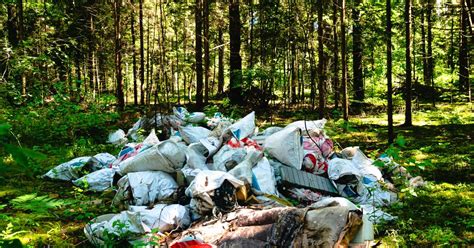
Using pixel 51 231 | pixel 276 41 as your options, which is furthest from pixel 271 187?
pixel 276 41

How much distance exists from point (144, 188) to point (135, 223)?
1022 millimetres

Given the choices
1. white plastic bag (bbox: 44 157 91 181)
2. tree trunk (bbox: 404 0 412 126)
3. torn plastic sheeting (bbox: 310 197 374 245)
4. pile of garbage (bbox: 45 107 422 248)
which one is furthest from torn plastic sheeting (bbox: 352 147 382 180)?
tree trunk (bbox: 404 0 412 126)

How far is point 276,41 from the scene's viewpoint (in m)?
15.3

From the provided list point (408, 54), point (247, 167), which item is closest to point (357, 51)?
point (408, 54)

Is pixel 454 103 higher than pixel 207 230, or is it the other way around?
pixel 454 103

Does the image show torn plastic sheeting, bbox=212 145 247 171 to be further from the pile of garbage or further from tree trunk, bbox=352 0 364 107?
tree trunk, bbox=352 0 364 107

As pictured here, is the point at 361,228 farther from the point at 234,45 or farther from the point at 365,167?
the point at 234,45

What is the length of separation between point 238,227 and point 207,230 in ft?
1.09

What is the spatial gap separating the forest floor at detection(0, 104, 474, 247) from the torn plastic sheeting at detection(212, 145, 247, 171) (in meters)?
1.58

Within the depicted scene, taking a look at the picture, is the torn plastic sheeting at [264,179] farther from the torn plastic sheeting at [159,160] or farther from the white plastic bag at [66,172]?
the white plastic bag at [66,172]

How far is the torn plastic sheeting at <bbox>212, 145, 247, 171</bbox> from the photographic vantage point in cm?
582

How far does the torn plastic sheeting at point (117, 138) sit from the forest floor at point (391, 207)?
370 mm

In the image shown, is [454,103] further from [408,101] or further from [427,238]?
[427,238]

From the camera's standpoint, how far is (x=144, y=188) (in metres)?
5.18
